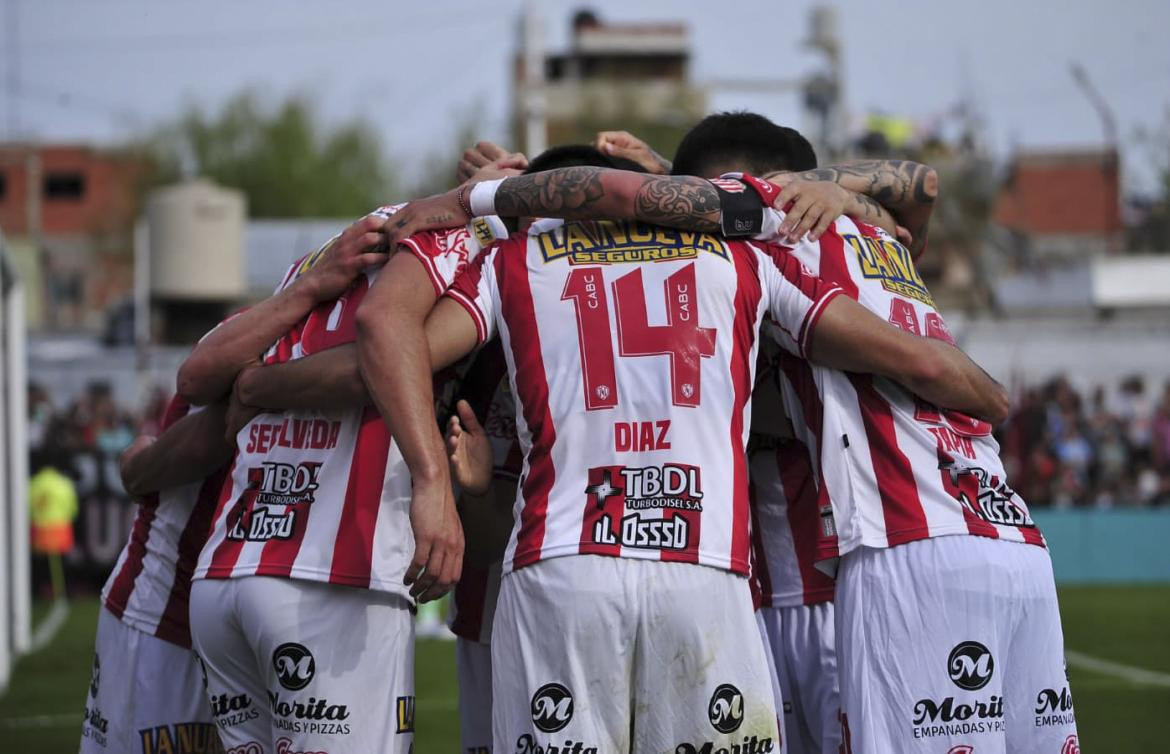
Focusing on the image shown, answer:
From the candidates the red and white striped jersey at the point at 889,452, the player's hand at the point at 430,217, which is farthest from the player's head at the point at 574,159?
the red and white striped jersey at the point at 889,452

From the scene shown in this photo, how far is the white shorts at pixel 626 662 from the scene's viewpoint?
3.93 m

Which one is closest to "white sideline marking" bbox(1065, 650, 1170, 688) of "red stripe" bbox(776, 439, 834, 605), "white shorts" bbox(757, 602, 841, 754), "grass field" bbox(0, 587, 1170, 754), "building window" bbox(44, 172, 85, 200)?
"grass field" bbox(0, 587, 1170, 754)

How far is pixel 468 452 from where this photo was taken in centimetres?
431

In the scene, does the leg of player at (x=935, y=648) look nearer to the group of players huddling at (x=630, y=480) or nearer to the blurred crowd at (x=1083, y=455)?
the group of players huddling at (x=630, y=480)

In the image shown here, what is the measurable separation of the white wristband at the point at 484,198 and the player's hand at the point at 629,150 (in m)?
0.62

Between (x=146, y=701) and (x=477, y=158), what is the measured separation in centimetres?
224

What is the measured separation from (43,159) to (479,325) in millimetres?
63965

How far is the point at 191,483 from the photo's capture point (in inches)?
208

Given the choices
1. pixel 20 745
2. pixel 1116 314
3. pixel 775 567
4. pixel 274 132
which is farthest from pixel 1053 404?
pixel 274 132

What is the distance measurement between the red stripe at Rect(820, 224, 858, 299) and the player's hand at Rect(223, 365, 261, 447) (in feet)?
5.89

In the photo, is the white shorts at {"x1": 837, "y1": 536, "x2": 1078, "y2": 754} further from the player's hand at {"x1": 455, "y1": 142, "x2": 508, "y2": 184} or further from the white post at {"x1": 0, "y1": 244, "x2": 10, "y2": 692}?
the white post at {"x1": 0, "y1": 244, "x2": 10, "y2": 692}

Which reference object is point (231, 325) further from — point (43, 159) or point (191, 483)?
point (43, 159)

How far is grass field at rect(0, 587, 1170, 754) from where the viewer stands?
9.59 m

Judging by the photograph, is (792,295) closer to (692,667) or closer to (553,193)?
(553,193)
